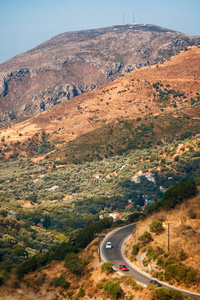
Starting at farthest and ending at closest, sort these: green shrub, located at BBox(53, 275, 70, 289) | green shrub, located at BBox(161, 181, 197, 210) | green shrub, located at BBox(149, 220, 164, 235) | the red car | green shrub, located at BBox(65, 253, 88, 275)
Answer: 1. green shrub, located at BBox(161, 181, 197, 210)
2. green shrub, located at BBox(149, 220, 164, 235)
3. green shrub, located at BBox(65, 253, 88, 275)
4. green shrub, located at BBox(53, 275, 70, 289)
5. the red car

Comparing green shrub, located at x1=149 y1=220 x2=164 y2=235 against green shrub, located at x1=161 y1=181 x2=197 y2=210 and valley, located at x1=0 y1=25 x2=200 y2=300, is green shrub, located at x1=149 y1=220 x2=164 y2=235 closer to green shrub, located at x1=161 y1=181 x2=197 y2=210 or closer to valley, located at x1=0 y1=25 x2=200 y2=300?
valley, located at x1=0 y1=25 x2=200 y2=300

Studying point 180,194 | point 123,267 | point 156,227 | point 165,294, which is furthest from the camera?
point 180,194

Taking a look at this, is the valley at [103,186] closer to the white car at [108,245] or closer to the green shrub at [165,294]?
the green shrub at [165,294]

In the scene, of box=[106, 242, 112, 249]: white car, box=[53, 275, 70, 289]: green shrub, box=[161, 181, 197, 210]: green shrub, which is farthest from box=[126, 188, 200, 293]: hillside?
box=[53, 275, 70, 289]: green shrub

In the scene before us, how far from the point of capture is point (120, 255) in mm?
43531

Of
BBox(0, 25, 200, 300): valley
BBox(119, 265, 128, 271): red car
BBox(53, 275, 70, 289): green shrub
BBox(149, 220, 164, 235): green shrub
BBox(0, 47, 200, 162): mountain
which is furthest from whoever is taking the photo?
BBox(0, 47, 200, 162): mountain

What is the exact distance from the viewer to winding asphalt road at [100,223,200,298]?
35062 mm

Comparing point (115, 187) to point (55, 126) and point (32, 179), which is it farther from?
point (55, 126)

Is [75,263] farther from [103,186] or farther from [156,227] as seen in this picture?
[103,186]

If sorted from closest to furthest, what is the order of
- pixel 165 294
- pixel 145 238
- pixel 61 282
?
1. pixel 165 294
2. pixel 61 282
3. pixel 145 238

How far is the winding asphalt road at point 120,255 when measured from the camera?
3506 cm

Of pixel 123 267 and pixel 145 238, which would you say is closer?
pixel 123 267

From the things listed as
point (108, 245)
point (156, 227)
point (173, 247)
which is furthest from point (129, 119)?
point (173, 247)

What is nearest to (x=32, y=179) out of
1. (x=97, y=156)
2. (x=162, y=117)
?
(x=97, y=156)
